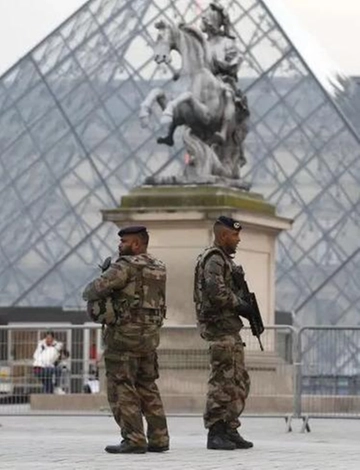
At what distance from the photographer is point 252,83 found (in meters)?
67.0

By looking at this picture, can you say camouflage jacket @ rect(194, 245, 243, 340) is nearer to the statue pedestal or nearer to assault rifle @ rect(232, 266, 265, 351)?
assault rifle @ rect(232, 266, 265, 351)

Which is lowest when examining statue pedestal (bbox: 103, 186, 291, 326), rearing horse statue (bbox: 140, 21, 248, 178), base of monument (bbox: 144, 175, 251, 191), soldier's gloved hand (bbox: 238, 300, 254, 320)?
soldier's gloved hand (bbox: 238, 300, 254, 320)

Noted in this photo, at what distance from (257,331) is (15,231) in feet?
152

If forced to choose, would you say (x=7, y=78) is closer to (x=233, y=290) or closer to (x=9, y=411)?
(x=9, y=411)

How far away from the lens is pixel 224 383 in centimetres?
1784

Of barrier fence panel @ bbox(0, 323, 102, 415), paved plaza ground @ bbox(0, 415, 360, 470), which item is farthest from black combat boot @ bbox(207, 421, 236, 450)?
barrier fence panel @ bbox(0, 323, 102, 415)

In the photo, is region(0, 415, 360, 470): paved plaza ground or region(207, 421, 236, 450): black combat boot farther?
region(207, 421, 236, 450): black combat boot

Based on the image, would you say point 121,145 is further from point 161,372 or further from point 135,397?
point 135,397

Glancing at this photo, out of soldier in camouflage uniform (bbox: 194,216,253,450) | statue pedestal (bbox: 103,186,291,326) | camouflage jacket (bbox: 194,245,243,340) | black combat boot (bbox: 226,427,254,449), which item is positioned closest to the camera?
camouflage jacket (bbox: 194,245,243,340)

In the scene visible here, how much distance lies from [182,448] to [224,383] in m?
0.63

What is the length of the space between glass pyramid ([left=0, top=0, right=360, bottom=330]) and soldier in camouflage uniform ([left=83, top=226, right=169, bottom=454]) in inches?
1623

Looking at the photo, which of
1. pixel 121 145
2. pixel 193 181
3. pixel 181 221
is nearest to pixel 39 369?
pixel 181 221

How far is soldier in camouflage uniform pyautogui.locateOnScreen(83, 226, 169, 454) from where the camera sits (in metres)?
17.2

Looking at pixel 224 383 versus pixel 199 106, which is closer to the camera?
pixel 224 383
